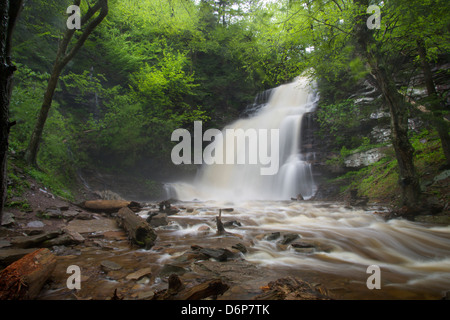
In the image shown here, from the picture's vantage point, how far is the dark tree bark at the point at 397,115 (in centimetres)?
595

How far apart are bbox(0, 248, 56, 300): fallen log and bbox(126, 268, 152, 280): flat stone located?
0.81m

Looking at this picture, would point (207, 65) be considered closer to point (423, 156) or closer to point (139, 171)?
point (139, 171)

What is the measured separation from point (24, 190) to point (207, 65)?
19.1 metres

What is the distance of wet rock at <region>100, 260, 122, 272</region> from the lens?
109 inches

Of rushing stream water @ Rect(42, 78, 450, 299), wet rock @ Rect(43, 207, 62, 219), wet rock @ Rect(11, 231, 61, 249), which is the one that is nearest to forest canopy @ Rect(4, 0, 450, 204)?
rushing stream water @ Rect(42, 78, 450, 299)

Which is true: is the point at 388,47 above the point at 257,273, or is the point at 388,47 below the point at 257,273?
above

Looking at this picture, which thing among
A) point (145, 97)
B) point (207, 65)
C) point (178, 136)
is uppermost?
point (207, 65)

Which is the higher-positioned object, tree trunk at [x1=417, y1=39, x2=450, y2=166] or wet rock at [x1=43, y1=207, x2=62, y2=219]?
tree trunk at [x1=417, y1=39, x2=450, y2=166]

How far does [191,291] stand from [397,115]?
6969 mm

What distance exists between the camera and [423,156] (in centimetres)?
838

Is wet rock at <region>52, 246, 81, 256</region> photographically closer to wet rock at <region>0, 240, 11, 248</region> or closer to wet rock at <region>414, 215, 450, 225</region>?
wet rock at <region>0, 240, 11, 248</region>

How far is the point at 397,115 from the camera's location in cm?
603

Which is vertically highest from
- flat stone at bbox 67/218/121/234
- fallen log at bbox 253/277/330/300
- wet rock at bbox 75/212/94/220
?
fallen log at bbox 253/277/330/300

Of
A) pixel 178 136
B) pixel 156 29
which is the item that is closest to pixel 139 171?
pixel 178 136
